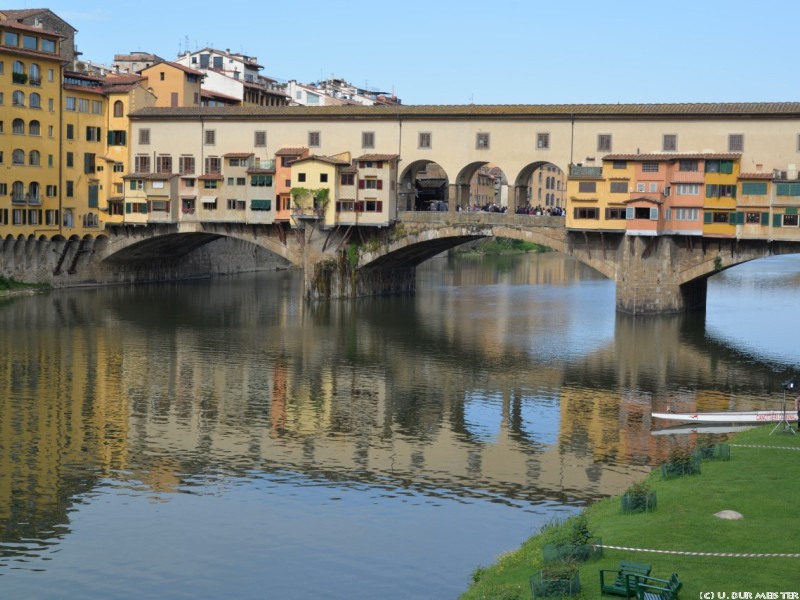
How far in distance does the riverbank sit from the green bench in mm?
234

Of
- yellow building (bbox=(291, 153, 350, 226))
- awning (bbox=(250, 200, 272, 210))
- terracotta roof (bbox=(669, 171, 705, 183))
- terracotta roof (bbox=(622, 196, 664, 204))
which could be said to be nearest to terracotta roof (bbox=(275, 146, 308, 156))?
yellow building (bbox=(291, 153, 350, 226))

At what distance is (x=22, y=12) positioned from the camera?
96.7 meters

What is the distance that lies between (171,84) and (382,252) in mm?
24678

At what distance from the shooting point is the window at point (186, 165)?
3438 inches

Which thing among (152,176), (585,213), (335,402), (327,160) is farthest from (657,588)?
(152,176)

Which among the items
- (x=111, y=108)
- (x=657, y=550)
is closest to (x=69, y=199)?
Result: (x=111, y=108)

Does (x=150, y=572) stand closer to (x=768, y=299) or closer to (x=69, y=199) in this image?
(x=69, y=199)

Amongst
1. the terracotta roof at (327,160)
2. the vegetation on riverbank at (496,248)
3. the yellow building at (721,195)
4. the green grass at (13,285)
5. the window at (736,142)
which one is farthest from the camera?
the vegetation on riverbank at (496,248)

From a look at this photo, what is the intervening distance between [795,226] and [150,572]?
174 feet

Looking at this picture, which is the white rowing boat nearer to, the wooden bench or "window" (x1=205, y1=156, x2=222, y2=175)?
the wooden bench

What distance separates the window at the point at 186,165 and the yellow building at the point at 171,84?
7.36 metres

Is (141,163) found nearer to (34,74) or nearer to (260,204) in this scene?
(34,74)

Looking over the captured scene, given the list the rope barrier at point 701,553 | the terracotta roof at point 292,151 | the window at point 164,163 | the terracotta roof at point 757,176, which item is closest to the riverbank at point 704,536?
the rope barrier at point 701,553

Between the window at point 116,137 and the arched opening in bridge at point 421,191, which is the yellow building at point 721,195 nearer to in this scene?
the arched opening in bridge at point 421,191
